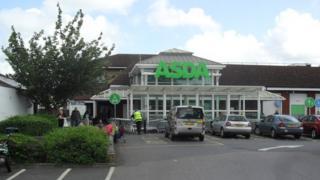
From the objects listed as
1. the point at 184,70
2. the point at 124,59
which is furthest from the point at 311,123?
the point at 124,59

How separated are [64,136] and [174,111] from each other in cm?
1320

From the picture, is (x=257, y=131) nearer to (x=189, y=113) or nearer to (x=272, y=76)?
(x=189, y=113)

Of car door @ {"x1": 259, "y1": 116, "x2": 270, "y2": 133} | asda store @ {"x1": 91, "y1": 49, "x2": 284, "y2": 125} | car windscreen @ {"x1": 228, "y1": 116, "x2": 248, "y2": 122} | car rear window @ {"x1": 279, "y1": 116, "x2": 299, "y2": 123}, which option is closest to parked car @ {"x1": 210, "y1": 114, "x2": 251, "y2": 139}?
car windscreen @ {"x1": 228, "y1": 116, "x2": 248, "y2": 122}

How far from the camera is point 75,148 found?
1802cm

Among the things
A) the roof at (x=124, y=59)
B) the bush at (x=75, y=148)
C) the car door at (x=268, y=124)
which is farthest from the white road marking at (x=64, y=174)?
the roof at (x=124, y=59)

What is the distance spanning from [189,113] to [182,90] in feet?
36.4

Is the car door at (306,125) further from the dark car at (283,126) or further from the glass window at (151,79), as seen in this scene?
the glass window at (151,79)

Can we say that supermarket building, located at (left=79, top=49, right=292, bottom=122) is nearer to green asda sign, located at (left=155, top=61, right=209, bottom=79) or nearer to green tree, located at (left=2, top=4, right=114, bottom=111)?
green asda sign, located at (left=155, top=61, right=209, bottom=79)

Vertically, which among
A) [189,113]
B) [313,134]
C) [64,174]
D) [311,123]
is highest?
[189,113]

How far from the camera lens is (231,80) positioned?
55406mm

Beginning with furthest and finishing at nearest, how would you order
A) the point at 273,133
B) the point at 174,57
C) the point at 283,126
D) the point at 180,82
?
the point at 174,57, the point at 180,82, the point at 273,133, the point at 283,126

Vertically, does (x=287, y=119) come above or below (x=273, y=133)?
above

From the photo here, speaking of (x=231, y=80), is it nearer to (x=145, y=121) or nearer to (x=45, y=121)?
(x=145, y=121)

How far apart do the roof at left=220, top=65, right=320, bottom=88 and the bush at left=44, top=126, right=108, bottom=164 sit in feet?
123
